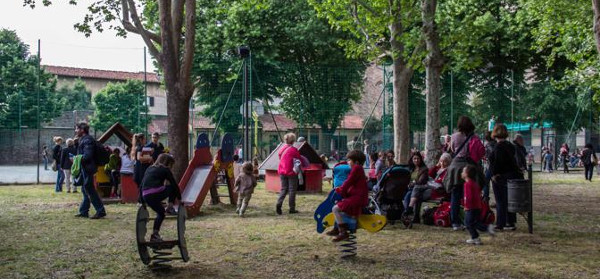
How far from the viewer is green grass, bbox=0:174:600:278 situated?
24.2ft

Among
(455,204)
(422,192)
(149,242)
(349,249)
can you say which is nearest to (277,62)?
(422,192)

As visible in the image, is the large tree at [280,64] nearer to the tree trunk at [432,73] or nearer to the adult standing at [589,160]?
the tree trunk at [432,73]

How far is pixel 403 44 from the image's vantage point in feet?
66.0

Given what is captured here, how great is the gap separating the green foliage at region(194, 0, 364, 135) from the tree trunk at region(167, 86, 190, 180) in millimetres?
4387

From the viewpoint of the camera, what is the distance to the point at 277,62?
27.3m

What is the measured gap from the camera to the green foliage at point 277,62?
969 inches

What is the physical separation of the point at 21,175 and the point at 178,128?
13.8 metres

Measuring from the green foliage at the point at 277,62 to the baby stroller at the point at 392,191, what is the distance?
820 centimetres

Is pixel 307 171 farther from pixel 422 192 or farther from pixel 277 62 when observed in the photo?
pixel 277 62

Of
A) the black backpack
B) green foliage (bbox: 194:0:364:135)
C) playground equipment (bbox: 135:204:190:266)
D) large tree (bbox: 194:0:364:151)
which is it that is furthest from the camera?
large tree (bbox: 194:0:364:151)

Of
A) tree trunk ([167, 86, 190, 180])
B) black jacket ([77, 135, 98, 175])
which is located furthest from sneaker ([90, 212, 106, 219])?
tree trunk ([167, 86, 190, 180])

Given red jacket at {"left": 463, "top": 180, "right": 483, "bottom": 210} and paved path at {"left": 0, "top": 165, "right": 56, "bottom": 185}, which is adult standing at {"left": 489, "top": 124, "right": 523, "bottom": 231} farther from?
paved path at {"left": 0, "top": 165, "right": 56, "bottom": 185}

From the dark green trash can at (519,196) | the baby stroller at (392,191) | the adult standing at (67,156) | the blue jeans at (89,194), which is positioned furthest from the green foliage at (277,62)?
the dark green trash can at (519,196)

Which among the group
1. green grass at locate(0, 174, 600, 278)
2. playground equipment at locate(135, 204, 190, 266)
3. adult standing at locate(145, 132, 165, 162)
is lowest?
green grass at locate(0, 174, 600, 278)
